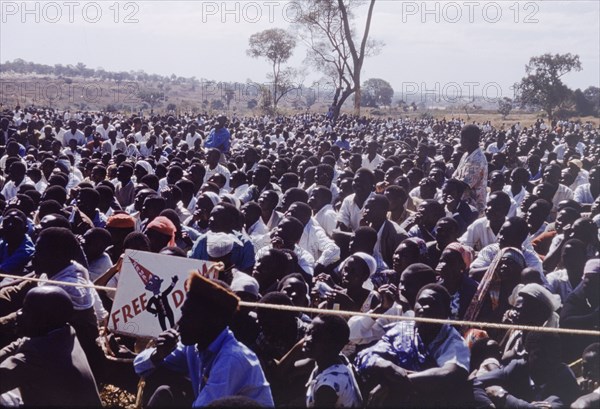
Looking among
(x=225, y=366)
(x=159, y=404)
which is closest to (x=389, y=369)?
(x=225, y=366)

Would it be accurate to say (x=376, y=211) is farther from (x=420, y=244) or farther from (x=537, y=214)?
→ (x=537, y=214)

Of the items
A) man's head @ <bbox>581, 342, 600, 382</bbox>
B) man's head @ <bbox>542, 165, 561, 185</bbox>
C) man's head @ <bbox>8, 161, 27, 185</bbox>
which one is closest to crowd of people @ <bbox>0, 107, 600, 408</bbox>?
man's head @ <bbox>581, 342, 600, 382</bbox>

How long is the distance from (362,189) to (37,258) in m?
3.96

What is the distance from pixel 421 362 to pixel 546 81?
49.9m

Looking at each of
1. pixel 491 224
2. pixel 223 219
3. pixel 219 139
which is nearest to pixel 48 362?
pixel 223 219

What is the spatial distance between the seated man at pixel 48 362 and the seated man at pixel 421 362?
5.06 ft

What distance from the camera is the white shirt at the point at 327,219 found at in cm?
677

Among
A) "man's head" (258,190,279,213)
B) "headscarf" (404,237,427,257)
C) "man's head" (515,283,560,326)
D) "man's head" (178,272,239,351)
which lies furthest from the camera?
"man's head" (258,190,279,213)

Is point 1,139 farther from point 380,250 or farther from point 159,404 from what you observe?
point 159,404

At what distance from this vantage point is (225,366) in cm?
287

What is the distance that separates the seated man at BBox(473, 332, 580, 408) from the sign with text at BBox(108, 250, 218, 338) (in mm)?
1857

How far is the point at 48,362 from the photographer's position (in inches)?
119

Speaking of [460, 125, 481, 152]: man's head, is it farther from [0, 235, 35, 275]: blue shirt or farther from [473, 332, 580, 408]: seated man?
[0, 235, 35, 275]: blue shirt

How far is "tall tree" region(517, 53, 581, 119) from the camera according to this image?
47500 mm
